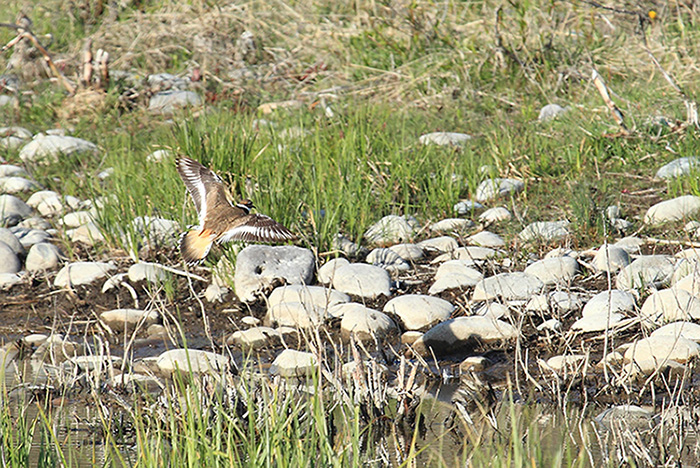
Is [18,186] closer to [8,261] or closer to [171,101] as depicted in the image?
[8,261]

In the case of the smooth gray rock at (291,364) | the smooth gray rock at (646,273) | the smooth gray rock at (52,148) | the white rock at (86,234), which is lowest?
the smooth gray rock at (52,148)

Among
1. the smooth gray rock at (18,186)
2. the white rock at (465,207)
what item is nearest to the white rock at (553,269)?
the white rock at (465,207)

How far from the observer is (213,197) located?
4793mm

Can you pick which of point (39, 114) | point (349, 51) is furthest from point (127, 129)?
point (349, 51)

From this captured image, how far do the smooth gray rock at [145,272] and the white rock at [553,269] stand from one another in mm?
2032

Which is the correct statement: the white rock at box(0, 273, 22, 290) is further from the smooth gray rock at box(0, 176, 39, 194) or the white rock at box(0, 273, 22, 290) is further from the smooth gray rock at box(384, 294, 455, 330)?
the smooth gray rock at box(384, 294, 455, 330)

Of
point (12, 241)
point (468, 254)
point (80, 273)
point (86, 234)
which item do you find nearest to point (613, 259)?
point (468, 254)

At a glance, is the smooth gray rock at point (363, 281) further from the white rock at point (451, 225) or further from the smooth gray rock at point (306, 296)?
the white rock at point (451, 225)

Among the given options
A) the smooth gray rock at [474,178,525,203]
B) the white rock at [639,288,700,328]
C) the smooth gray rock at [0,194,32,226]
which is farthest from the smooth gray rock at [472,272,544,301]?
the smooth gray rock at [0,194,32,226]

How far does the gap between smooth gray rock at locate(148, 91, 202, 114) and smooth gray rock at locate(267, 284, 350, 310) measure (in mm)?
4334

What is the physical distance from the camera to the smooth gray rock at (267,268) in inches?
191

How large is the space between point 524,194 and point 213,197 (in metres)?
2.14

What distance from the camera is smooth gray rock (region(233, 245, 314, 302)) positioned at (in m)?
4.85

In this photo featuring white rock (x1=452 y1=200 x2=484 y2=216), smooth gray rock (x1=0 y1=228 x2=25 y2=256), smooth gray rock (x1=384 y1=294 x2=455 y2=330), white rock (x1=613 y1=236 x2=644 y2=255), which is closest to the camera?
smooth gray rock (x1=384 y1=294 x2=455 y2=330)
